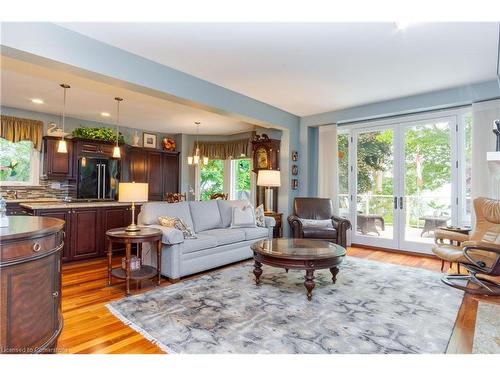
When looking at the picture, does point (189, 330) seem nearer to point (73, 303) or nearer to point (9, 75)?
point (73, 303)

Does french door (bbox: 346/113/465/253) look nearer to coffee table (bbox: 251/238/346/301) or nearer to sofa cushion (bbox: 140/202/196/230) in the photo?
coffee table (bbox: 251/238/346/301)

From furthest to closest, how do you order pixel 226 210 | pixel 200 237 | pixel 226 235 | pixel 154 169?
pixel 154 169 → pixel 226 210 → pixel 226 235 → pixel 200 237

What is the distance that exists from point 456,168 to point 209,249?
162 inches

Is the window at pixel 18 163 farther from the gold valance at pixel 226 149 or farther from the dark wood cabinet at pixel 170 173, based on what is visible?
the gold valance at pixel 226 149

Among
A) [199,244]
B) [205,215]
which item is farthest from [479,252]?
[205,215]

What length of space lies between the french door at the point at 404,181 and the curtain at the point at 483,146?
41 centimetres

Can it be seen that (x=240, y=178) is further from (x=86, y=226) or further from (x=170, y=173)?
(x=86, y=226)

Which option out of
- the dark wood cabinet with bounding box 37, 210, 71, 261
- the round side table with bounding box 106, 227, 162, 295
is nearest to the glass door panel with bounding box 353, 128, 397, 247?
the round side table with bounding box 106, 227, 162, 295

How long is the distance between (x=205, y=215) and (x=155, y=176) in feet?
9.90

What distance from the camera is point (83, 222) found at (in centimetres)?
430

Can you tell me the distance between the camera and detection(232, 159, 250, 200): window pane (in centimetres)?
747

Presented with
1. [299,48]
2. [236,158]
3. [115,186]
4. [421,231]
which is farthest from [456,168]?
[115,186]

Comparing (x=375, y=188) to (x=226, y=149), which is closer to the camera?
(x=375, y=188)

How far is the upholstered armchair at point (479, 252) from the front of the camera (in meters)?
3.13
